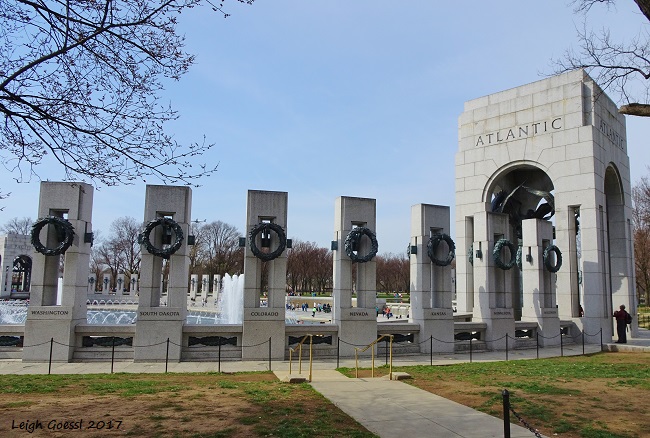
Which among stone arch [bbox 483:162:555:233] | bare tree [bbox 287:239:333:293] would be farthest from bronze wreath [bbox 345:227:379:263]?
bare tree [bbox 287:239:333:293]

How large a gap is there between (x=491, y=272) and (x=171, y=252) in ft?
46.4

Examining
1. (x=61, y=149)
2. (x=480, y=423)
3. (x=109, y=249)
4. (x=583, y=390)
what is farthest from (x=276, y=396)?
(x=109, y=249)

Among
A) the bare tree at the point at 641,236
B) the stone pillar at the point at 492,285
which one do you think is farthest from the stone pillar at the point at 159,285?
the bare tree at the point at 641,236

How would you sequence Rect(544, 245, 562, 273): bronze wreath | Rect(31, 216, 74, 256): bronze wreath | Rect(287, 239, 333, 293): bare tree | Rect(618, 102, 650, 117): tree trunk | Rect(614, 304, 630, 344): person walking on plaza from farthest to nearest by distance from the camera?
Rect(287, 239, 333, 293): bare tree < Rect(544, 245, 562, 273): bronze wreath < Rect(614, 304, 630, 344): person walking on plaza < Rect(31, 216, 74, 256): bronze wreath < Rect(618, 102, 650, 117): tree trunk

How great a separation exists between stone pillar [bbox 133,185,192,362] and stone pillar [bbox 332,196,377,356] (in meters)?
5.53

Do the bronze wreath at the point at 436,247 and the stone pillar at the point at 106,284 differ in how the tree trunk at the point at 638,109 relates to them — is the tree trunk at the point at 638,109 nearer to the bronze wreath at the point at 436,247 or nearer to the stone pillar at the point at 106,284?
the bronze wreath at the point at 436,247

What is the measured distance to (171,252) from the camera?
17000mm

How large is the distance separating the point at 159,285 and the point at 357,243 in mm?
7223

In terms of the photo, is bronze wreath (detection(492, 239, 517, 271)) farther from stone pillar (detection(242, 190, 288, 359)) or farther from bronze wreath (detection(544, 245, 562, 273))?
stone pillar (detection(242, 190, 288, 359))

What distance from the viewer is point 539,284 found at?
23.8m

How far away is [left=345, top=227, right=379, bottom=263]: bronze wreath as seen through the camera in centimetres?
1864

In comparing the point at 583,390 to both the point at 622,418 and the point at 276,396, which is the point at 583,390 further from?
the point at 276,396

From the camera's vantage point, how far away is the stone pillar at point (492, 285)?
21.7 meters

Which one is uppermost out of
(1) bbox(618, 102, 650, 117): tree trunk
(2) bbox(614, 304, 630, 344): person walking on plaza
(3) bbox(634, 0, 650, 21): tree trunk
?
(3) bbox(634, 0, 650, 21): tree trunk
